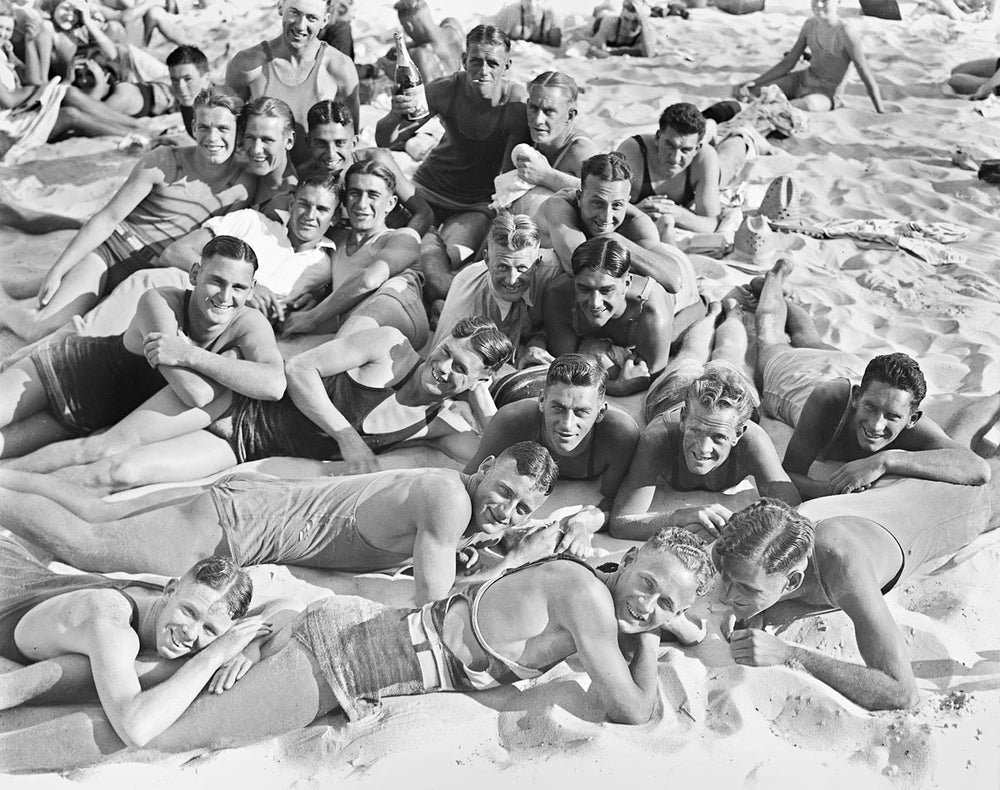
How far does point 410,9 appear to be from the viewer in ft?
22.9

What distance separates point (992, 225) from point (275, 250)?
12.2ft

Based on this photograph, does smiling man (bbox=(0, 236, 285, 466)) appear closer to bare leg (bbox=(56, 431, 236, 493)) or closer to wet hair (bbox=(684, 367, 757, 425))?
bare leg (bbox=(56, 431, 236, 493))

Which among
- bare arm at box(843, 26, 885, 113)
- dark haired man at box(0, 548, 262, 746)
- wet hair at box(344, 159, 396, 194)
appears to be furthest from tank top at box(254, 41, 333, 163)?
bare arm at box(843, 26, 885, 113)

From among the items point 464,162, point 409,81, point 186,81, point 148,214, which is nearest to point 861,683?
point 464,162

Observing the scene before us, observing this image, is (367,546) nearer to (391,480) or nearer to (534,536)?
(391,480)

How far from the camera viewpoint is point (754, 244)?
5465 mm

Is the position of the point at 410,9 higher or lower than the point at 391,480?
higher

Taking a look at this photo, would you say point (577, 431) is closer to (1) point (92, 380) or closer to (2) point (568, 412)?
(2) point (568, 412)

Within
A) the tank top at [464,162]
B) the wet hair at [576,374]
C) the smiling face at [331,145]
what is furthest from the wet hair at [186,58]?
the wet hair at [576,374]

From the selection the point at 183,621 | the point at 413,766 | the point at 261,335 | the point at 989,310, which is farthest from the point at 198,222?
the point at 989,310

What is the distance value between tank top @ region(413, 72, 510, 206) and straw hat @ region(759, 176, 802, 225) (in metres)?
1.45

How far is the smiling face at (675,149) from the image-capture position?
17.4ft

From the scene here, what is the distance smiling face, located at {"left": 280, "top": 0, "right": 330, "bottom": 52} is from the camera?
5.56 m

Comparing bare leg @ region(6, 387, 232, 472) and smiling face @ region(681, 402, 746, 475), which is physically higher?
smiling face @ region(681, 402, 746, 475)
